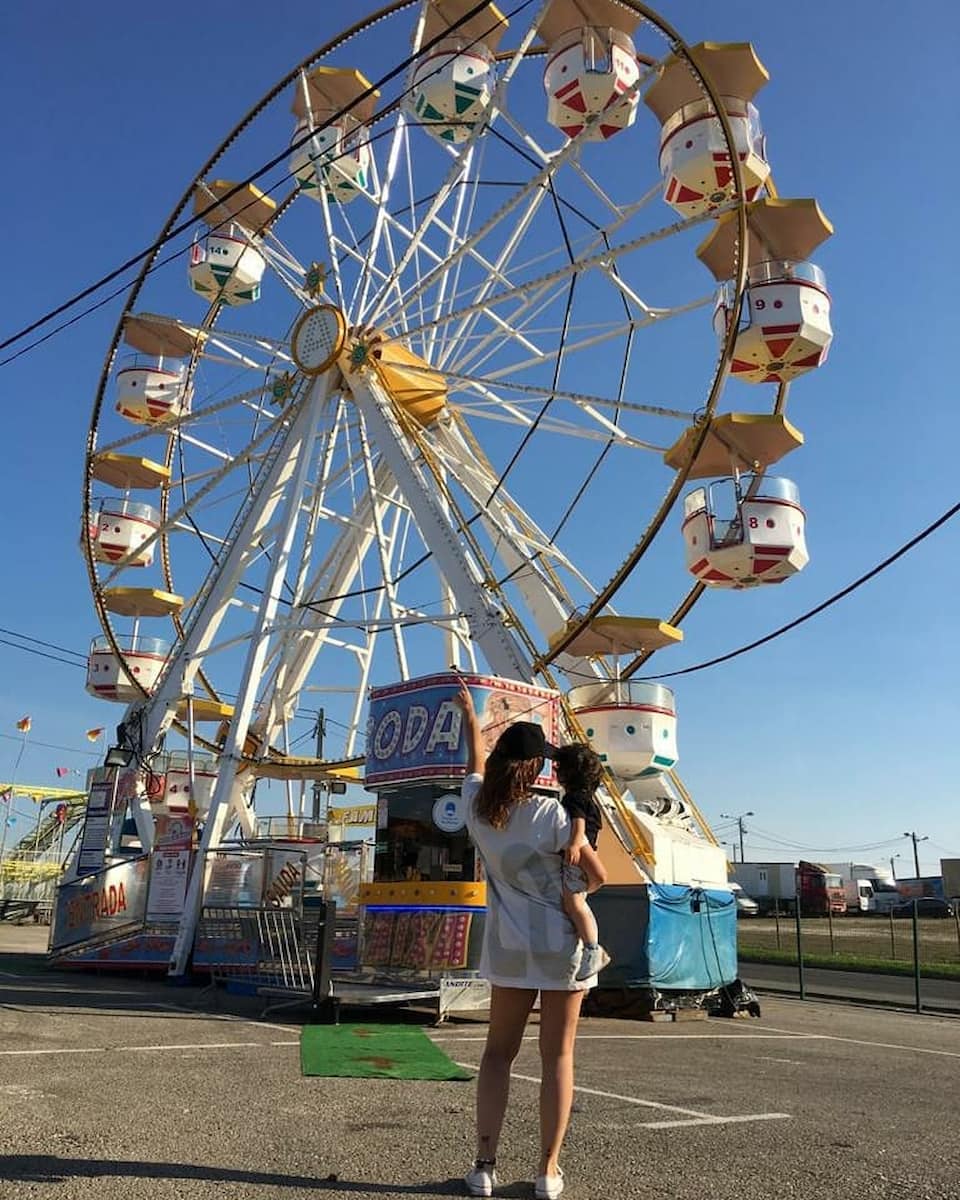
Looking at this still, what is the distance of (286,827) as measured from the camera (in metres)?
22.5

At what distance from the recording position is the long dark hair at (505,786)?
3686mm

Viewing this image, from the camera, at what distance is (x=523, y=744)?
3.72 meters

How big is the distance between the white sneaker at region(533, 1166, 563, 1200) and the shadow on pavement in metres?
0.11

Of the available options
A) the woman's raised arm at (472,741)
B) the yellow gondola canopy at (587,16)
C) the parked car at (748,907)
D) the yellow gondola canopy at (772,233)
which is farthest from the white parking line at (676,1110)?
the parked car at (748,907)

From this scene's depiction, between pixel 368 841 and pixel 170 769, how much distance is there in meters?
11.1

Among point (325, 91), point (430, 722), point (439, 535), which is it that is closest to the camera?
point (430, 722)

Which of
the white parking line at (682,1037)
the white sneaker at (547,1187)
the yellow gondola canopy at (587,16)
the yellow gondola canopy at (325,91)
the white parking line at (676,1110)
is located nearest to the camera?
the white sneaker at (547,1187)

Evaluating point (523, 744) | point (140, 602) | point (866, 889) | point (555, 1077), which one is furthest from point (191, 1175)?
point (866, 889)

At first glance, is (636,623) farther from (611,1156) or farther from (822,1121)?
(611,1156)

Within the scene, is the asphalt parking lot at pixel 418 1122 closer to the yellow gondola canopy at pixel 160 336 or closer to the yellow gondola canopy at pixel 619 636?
the yellow gondola canopy at pixel 619 636

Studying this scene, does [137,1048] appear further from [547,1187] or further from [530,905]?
[530,905]

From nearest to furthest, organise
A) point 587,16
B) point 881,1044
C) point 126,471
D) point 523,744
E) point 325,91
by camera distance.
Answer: point 523,744 → point 881,1044 → point 587,16 → point 325,91 → point 126,471

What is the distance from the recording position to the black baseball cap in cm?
371

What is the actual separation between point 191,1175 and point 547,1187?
1.29 m
